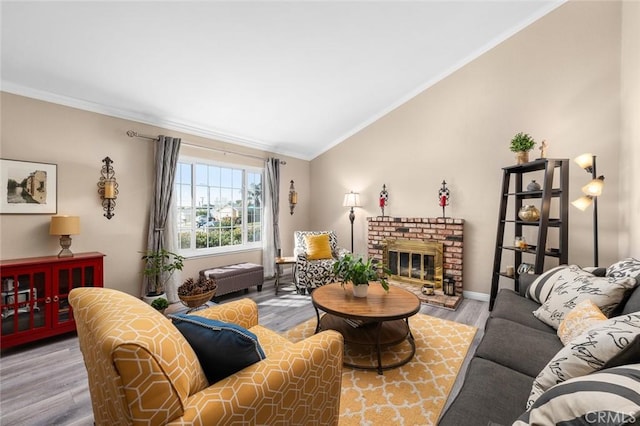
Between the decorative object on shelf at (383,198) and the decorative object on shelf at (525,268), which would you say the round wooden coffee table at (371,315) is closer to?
the decorative object on shelf at (525,268)

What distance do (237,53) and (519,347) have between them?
3344mm

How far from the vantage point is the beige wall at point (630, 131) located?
2541 millimetres

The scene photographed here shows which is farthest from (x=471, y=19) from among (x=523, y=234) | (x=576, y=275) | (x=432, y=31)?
(x=576, y=275)

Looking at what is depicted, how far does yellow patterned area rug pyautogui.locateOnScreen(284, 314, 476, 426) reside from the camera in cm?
172

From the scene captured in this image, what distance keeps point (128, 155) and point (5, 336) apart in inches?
81.6

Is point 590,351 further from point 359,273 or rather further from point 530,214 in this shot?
point 530,214

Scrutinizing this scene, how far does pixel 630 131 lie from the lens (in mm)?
2695

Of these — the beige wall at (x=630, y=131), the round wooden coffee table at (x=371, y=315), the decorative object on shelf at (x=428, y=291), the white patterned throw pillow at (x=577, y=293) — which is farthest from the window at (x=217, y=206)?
the beige wall at (x=630, y=131)

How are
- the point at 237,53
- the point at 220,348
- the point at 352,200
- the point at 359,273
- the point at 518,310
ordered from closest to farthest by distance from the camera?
the point at 220,348 < the point at 518,310 < the point at 359,273 < the point at 237,53 < the point at 352,200

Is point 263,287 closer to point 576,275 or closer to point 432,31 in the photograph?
point 576,275

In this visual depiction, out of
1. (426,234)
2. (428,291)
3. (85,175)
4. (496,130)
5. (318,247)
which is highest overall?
(496,130)

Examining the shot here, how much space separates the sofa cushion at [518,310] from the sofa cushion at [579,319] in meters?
0.22

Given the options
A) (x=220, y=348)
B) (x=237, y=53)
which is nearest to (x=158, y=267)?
(x=237, y=53)

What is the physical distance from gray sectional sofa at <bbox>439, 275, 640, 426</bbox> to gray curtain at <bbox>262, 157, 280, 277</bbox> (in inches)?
139
